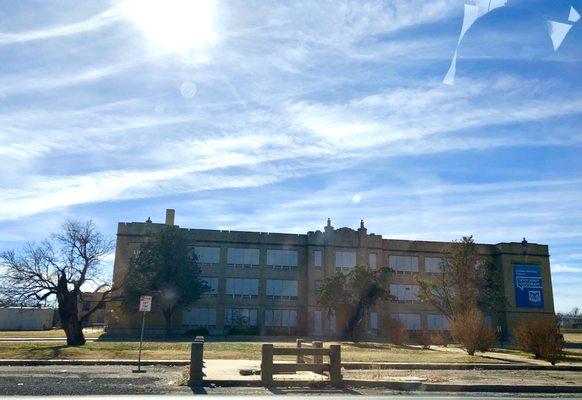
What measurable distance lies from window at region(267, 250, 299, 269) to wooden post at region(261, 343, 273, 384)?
38997 mm

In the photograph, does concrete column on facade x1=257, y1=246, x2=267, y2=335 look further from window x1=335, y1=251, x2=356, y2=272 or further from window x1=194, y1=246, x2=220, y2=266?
window x1=335, y1=251, x2=356, y2=272

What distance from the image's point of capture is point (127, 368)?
16422 mm

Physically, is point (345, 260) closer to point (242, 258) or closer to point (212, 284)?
point (242, 258)

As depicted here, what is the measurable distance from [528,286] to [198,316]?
112 feet

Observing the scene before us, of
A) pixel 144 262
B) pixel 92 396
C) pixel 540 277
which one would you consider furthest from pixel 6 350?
pixel 540 277

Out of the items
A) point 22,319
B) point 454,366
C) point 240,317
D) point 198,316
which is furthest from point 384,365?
point 22,319

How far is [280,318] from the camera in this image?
50.9 m

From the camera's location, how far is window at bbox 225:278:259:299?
50812 mm

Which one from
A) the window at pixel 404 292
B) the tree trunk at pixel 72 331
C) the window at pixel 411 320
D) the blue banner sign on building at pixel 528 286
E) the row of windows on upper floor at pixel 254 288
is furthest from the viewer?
the blue banner sign on building at pixel 528 286

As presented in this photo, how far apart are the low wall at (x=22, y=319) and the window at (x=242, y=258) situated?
23129 mm

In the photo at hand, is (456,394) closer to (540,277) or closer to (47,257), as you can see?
(47,257)

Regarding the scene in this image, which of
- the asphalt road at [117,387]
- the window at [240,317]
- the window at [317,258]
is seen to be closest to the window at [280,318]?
the window at [240,317]

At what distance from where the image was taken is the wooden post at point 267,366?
12940 millimetres

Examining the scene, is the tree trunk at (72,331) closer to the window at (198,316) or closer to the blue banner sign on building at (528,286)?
the window at (198,316)
